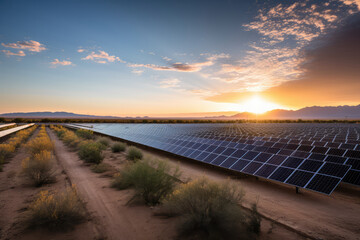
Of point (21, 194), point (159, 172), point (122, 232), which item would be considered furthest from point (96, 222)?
point (21, 194)

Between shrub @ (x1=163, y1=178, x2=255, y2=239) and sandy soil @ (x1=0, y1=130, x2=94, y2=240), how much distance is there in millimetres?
2917

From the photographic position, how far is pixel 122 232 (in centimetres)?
604

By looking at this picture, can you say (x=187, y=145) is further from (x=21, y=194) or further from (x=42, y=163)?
(x=21, y=194)

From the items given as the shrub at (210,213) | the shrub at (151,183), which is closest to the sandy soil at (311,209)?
the shrub at (151,183)

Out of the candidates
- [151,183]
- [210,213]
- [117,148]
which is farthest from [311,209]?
[117,148]

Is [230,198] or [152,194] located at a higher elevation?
[230,198]

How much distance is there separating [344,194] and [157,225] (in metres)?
10.1

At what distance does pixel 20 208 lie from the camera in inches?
301

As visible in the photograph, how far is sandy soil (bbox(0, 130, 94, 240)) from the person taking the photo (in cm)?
582

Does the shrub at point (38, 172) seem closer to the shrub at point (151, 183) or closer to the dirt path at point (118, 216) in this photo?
the dirt path at point (118, 216)

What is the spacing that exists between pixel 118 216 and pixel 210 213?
341 cm

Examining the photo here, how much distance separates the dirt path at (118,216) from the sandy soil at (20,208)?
580 mm

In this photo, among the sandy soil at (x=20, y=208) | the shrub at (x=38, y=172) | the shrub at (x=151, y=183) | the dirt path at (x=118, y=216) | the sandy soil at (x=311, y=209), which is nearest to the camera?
the sandy soil at (x=20, y=208)

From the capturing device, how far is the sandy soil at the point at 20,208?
5.82m
